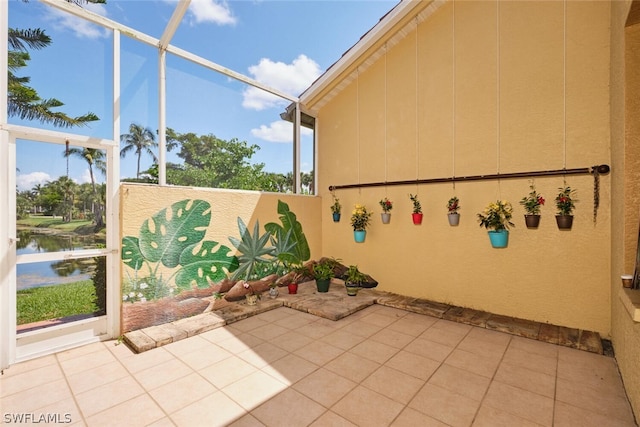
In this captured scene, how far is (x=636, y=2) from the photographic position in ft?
6.05

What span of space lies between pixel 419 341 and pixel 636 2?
315cm

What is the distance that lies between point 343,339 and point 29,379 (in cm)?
279

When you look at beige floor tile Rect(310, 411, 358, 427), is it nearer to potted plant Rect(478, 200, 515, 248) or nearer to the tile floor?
the tile floor

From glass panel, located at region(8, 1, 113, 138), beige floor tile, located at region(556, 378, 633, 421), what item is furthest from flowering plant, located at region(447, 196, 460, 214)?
glass panel, located at region(8, 1, 113, 138)

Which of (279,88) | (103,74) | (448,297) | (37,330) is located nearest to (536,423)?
(448,297)

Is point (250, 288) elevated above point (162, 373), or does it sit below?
above

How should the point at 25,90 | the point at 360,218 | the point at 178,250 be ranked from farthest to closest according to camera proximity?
the point at 360,218 < the point at 178,250 < the point at 25,90

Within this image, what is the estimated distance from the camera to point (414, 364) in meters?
2.54

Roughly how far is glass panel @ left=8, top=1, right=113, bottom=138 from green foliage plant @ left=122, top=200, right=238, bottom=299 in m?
1.14

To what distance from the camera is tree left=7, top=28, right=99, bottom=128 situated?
2.54 meters

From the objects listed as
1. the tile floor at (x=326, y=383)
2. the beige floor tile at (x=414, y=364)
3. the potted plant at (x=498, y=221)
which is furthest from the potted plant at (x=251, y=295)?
the potted plant at (x=498, y=221)

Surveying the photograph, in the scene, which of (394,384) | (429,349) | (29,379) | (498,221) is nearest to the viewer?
(394,384)

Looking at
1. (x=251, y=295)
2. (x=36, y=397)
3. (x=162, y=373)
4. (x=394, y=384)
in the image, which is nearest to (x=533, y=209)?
(x=394, y=384)

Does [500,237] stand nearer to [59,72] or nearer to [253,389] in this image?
[253,389]
